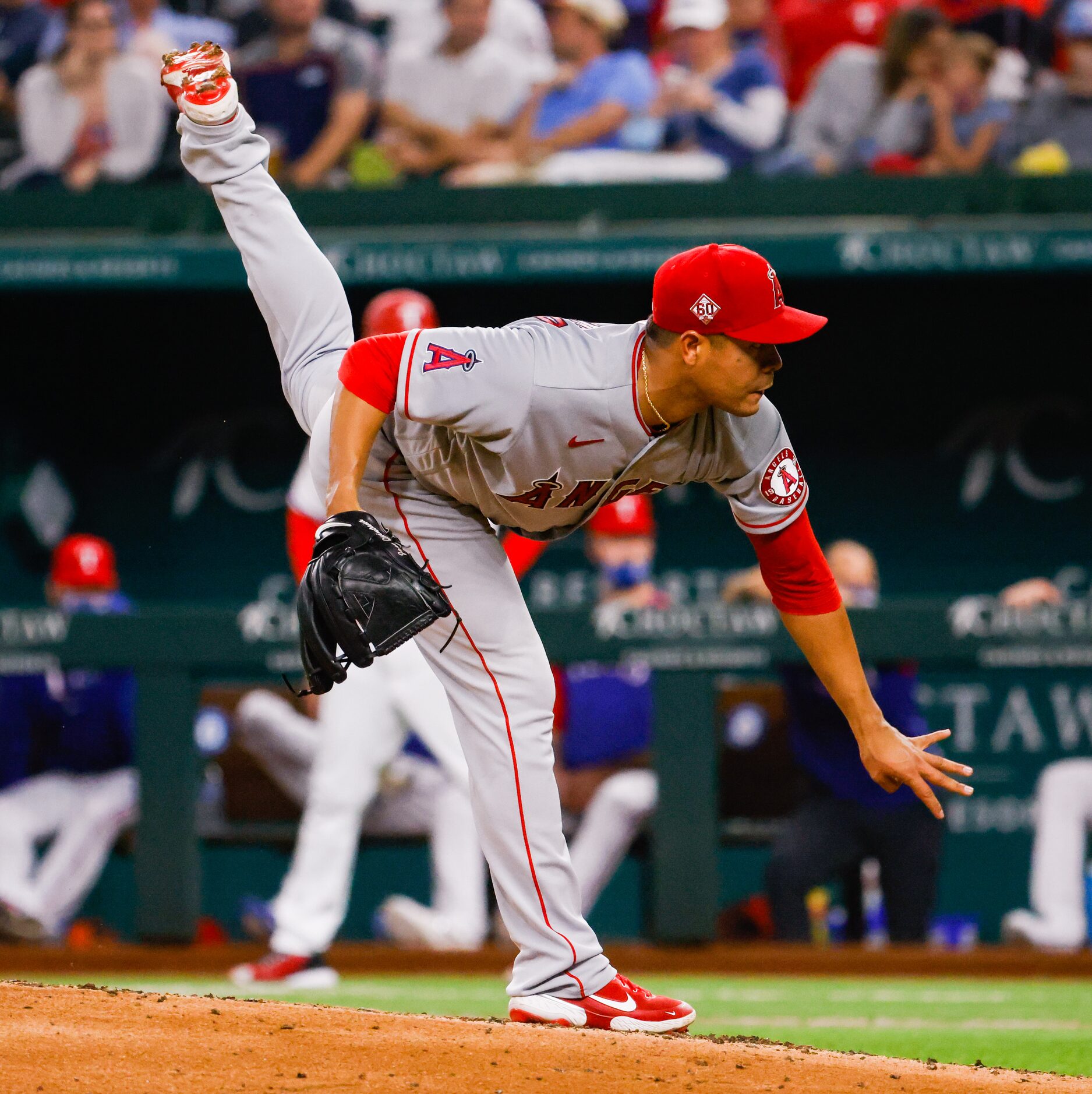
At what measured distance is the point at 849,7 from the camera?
8.23 m

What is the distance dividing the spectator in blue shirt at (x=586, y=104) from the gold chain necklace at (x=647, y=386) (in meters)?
4.98

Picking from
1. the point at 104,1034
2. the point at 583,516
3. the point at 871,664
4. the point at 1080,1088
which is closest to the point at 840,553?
the point at 871,664

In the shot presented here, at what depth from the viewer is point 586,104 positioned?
805 centimetres

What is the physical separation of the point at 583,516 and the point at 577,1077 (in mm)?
1152

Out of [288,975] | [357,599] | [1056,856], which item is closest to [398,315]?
[288,975]

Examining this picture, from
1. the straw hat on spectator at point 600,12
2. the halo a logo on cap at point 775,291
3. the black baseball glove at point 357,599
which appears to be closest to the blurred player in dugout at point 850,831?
the halo a logo on cap at point 775,291

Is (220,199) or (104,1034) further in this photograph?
(220,199)

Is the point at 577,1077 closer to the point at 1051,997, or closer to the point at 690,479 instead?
the point at 690,479

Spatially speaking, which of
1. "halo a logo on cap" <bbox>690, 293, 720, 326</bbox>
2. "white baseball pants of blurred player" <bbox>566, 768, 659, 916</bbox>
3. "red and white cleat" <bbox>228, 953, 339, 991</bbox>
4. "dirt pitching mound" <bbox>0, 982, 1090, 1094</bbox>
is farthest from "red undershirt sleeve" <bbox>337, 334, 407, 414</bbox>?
"white baseball pants of blurred player" <bbox>566, 768, 659, 916</bbox>

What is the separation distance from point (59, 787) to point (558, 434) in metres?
3.65

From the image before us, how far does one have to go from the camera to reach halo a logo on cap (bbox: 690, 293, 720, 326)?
3.10 metres

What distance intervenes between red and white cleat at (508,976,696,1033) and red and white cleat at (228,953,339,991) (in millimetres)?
1797

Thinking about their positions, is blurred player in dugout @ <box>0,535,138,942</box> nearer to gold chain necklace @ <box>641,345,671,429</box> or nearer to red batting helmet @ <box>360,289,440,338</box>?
red batting helmet @ <box>360,289,440,338</box>

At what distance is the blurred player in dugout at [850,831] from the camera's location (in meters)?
5.81
